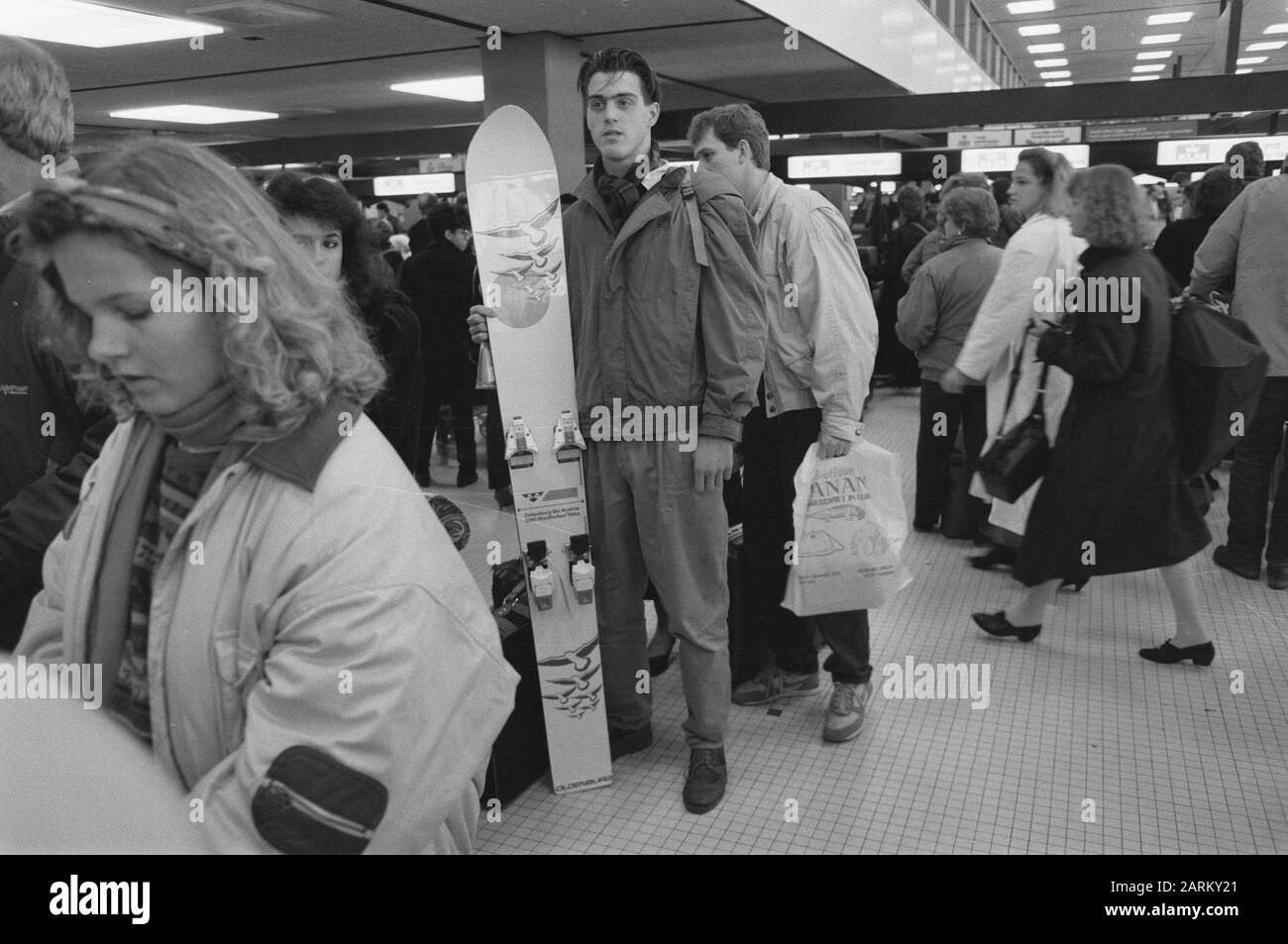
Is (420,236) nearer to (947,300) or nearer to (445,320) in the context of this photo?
(445,320)

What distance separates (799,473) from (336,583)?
200 cm

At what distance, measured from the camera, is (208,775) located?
90 centimetres

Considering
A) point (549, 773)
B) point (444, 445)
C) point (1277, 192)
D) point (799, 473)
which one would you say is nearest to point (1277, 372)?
point (1277, 192)

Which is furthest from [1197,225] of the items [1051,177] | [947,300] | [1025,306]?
[1025,306]

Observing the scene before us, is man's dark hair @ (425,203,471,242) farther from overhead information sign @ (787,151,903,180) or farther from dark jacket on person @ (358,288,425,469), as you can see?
overhead information sign @ (787,151,903,180)

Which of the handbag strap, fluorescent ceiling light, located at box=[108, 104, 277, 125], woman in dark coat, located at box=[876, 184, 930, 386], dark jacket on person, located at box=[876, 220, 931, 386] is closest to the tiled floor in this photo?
the handbag strap

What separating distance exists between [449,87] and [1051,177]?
503 centimetres

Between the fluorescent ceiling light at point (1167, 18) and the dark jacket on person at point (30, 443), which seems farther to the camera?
the fluorescent ceiling light at point (1167, 18)

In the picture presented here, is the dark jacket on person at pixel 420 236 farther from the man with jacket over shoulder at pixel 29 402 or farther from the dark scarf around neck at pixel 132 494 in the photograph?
the dark scarf around neck at pixel 132 494

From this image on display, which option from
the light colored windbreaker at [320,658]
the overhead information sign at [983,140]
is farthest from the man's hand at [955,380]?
the overhead information sign at [983,140]

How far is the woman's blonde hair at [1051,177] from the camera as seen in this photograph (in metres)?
3.74

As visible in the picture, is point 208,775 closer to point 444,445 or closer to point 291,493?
point 291,493

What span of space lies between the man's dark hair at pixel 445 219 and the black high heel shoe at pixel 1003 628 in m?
3.49

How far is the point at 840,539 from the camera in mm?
2740
